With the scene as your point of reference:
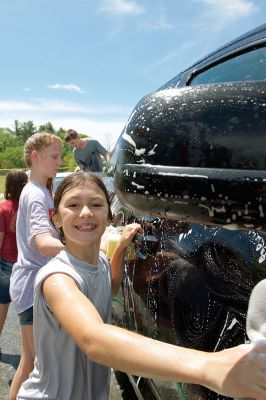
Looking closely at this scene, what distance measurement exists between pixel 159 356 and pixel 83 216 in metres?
0.71

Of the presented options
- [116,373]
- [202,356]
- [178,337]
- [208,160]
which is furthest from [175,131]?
[116,373]

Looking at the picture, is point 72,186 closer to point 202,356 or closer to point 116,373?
point 202,356

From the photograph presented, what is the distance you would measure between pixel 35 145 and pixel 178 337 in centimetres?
148

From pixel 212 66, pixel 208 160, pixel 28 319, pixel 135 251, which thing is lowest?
pixel 28 319

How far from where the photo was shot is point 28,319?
7.86ft

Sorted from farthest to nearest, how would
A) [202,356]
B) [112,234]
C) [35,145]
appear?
[35,145] < [112,234] < [202,356]

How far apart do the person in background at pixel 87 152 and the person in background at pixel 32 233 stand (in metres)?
2.39

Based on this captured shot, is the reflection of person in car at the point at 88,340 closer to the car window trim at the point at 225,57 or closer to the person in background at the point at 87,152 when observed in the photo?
the car window trim at the point at 225,57

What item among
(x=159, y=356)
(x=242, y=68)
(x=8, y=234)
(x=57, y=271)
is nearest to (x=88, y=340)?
(x=159, y=356)

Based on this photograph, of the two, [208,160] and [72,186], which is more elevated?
[208,160]

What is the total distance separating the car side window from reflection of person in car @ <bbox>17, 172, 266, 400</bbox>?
1.81 ft

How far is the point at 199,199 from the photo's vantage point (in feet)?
2.31

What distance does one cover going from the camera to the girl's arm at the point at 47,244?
215 centimetres

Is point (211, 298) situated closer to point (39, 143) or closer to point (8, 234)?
point (39, 143)
